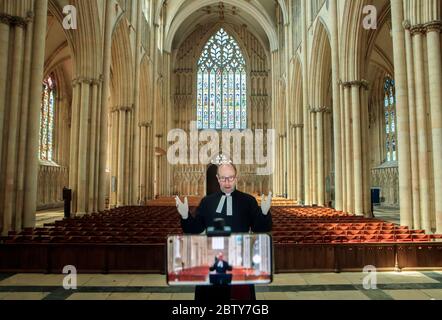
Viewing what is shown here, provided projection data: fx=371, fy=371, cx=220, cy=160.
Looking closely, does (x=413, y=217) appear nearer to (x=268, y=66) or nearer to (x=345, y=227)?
(x=345, y=227)

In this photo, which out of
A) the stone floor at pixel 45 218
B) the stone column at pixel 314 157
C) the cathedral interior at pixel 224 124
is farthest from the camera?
the stone column at pixel 314 157

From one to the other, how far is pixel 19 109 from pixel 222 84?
29216 mm

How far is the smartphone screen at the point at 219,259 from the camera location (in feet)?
6.15

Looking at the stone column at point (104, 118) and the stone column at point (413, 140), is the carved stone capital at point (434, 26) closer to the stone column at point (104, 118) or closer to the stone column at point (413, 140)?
the stone column at point (413, 140)

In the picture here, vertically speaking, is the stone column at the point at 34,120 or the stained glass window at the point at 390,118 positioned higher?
the stained glass window at the point at 390,118

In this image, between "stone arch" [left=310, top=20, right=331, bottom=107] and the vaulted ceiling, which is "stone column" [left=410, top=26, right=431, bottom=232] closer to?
"stone arch" [left=310, top=20, right=331, bottom=107]

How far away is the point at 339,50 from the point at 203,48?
24.0 meters

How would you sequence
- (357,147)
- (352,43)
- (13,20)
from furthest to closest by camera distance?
(352,43) → (357,147) → (13,20)

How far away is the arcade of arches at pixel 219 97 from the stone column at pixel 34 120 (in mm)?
30

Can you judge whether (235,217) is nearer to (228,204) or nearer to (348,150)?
(228,204)

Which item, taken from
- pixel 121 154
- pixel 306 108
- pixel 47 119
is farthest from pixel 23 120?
pixel 47 119

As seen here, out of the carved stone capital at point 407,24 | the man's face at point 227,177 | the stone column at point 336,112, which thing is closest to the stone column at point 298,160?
the stone column at point 336,112

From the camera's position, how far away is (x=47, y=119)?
2577 cm

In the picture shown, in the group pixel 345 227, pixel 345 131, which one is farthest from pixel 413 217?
pixel 345 131
